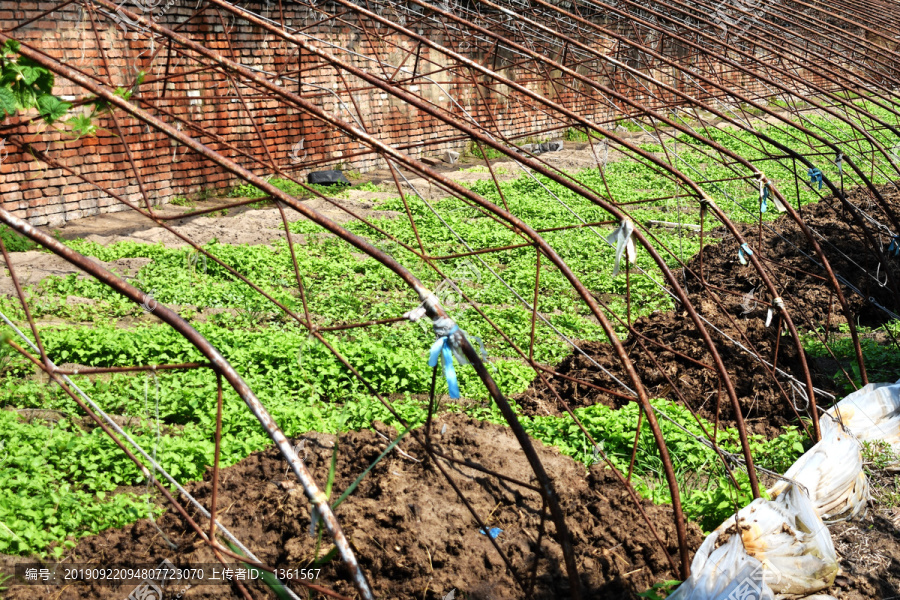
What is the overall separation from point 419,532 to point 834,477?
8.75 ft

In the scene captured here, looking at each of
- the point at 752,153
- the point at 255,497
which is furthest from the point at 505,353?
the point at 752,153

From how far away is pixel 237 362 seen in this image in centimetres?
540

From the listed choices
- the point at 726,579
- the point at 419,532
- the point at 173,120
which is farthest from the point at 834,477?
the point at 173,120

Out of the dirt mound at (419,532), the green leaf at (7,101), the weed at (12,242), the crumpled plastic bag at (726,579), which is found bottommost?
the crumpled plastic bag at (726,579)

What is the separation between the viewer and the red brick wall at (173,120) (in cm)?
853

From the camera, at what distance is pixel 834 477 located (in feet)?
14.0

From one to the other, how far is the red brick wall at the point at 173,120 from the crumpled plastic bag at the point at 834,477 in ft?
12.4

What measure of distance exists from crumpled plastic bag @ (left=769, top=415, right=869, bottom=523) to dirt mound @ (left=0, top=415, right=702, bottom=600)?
1.02 m

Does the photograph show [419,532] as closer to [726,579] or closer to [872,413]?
[726,579]

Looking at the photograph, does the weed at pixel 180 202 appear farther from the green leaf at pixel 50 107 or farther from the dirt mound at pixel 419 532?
the green leaf at pixel 50 107

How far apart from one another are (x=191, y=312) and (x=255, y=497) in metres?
3.18

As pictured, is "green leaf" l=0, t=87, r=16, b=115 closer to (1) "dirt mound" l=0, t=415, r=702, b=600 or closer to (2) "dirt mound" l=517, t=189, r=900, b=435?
(1) "dirt mound" l=0, t=415, r=702, b=600

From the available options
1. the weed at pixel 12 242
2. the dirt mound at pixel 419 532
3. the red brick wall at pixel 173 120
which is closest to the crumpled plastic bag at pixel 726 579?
Result: the dirt mound at pixel 419 532

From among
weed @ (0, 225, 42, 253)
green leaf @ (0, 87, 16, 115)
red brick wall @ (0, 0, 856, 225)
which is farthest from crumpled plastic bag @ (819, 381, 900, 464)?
weed @ (0, 225, 42, 253)
